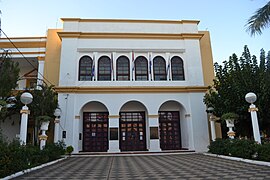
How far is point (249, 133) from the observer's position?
1459 centimetres

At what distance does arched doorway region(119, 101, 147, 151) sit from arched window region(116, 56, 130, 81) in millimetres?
1924

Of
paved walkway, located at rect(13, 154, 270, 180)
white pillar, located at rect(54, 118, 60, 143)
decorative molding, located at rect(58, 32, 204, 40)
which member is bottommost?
paved walkway, located at rect(13, 154, 270, 180)

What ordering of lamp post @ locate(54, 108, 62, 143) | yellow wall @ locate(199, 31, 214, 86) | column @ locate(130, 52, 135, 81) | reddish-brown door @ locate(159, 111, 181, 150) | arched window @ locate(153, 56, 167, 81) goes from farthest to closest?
1. yellow wall @ locate(199, 31, 214, 86)
2. arched window @ locate(153, 56, 167, 81)
3. column @ locate(130, 52, 135, 81)
4. reddish-brown door @ locate(159, 111, 181, 150)
5. lamp post @ locate(54, 108, 62, 143)

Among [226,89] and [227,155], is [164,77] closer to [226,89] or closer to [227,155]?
[226,89]

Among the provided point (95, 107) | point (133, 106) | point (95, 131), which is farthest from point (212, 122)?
point (95, 107)

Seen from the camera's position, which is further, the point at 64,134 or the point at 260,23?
the point at 64,134

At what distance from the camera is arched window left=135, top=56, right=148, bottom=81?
1755 cm

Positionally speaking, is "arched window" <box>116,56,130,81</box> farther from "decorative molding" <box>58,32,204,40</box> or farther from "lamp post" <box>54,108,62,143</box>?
"lamp post" <box>54,108,62,143</box>

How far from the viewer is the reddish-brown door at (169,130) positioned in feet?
56.3

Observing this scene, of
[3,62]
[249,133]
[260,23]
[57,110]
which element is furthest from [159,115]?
[3,62]

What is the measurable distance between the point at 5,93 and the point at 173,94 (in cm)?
1082

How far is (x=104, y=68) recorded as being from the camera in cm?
1758

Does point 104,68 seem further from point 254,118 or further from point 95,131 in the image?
point 254,118

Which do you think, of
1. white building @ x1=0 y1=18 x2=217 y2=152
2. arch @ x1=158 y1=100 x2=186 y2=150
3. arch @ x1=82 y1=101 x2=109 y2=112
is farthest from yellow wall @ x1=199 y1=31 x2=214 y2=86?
arch @ x1=82 y1=101 x2=109 y2=112
